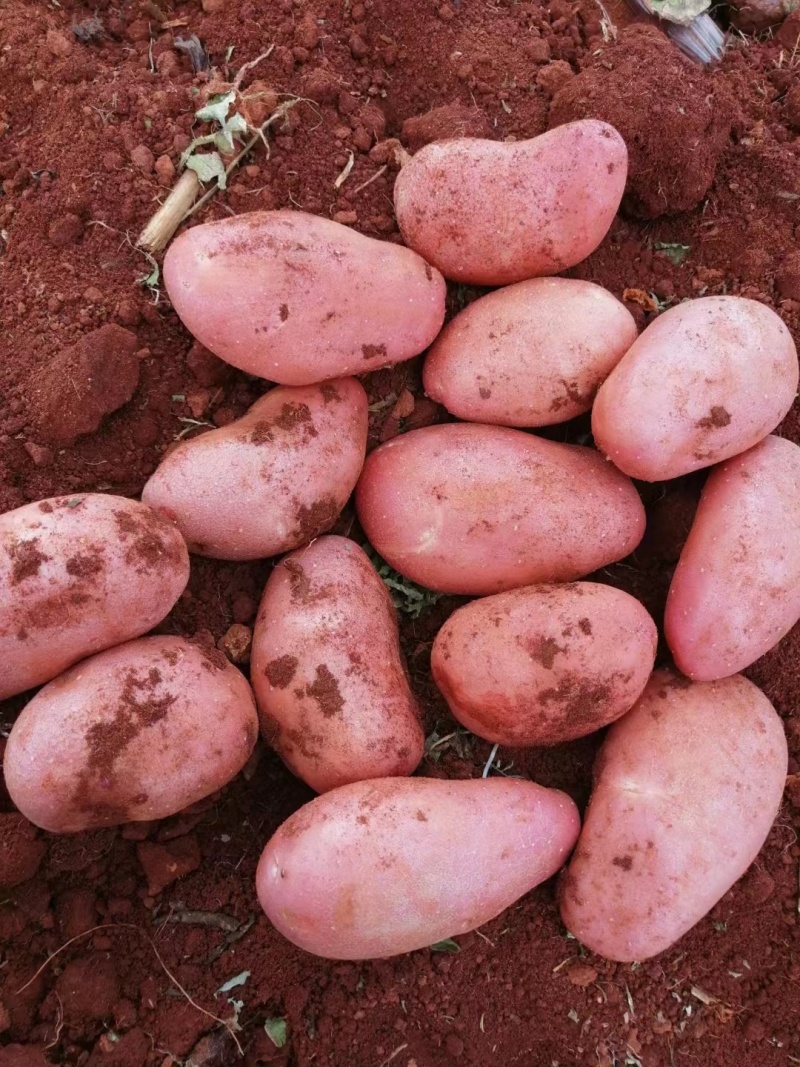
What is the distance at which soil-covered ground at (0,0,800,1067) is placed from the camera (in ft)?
4.29

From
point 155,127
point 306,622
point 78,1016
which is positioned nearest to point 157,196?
point 155,127

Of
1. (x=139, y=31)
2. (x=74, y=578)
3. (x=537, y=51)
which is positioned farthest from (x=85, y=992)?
(x=537, y=51)

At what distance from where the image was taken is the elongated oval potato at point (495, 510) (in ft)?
4.55

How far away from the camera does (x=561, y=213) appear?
1.36 meters

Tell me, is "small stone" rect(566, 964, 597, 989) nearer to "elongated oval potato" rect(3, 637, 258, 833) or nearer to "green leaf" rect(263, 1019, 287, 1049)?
"green leaf" rect(263, 1019, 287, 1049)

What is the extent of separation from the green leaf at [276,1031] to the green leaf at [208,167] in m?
1.39

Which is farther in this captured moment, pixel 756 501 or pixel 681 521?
pixel 681 521

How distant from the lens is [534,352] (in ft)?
4.50

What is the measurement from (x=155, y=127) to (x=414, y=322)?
0.56 m

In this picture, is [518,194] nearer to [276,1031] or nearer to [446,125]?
[446,125]

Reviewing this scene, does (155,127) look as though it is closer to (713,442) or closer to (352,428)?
(352,428)

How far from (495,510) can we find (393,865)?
582 millimetres

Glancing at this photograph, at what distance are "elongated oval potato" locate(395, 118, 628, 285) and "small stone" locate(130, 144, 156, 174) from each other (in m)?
0.43

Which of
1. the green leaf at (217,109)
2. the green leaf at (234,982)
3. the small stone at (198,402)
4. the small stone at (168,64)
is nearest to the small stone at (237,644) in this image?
the small stone at (198,402)
